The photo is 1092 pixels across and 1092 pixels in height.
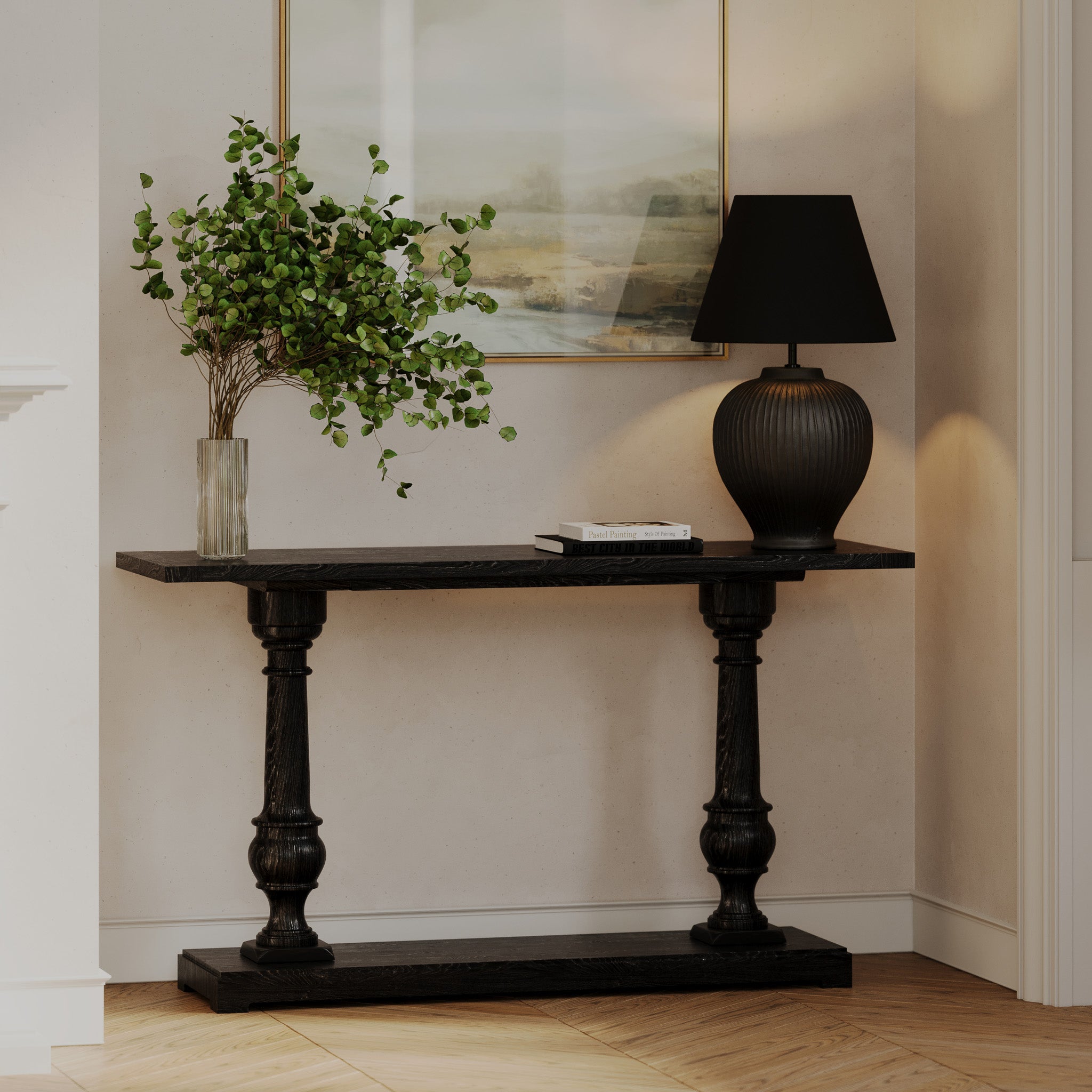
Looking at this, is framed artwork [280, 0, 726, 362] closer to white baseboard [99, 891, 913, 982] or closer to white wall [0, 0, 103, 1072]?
white wall [0, 0, 103, 1072]

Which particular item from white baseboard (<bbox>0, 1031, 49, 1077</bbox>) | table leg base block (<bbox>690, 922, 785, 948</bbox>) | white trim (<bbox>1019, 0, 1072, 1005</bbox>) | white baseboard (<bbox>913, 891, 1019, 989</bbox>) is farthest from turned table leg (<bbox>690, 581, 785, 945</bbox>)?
white baseboard (<bbox>0, 1031, 49, 1077</bbox>)

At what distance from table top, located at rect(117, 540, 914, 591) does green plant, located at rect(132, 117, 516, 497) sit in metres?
0.24

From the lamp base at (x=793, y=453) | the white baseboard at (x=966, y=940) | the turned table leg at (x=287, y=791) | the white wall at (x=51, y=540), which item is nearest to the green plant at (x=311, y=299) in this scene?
the white wall at (x=51, y=540)

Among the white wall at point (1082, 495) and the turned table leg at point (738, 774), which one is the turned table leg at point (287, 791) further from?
the white wall at point (1082, 495)

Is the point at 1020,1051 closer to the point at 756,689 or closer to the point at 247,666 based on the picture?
the point at 756,689

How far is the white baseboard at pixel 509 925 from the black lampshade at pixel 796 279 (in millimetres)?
1267

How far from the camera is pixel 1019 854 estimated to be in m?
3.41

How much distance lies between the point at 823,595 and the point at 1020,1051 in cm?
114

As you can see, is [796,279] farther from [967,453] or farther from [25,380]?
[25,380]

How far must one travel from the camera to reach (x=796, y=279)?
3.39m

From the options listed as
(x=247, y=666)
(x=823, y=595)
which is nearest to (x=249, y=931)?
(x=247, y=666)

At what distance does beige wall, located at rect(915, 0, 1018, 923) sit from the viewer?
347cm

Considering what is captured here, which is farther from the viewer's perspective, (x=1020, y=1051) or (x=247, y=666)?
(x=247, y=666)

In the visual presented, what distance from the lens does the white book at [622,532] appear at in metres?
3.33
